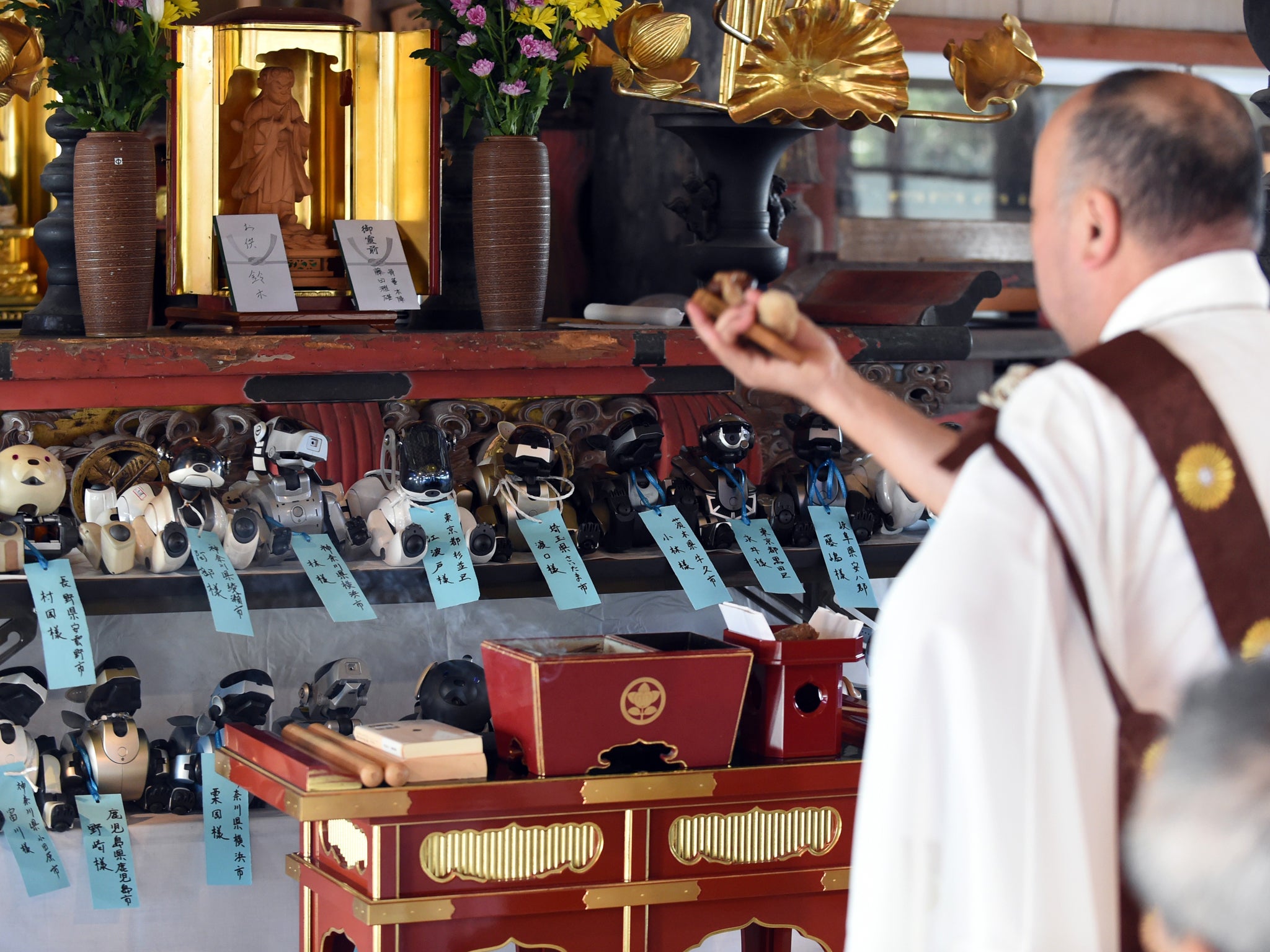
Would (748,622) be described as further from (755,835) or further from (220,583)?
(220,583)

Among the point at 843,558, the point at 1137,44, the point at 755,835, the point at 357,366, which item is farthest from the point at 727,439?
the point at 1137,44

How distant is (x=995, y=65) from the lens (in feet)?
9.60

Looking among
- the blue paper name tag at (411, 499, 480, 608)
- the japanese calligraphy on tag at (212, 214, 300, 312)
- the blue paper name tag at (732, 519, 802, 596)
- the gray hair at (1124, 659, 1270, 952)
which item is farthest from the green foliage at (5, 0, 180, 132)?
the gray hair at (1124, 659, 1270, 952)

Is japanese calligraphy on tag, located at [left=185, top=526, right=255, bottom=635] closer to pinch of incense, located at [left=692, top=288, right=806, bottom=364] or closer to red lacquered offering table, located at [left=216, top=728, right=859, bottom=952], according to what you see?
red lacquered offering table, located at [left=216, top=728, right=859, bottom=952]

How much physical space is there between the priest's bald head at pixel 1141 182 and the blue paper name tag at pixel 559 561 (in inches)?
49.7

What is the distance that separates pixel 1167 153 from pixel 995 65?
6.06ft

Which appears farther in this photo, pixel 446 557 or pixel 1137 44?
pixel 1137 44

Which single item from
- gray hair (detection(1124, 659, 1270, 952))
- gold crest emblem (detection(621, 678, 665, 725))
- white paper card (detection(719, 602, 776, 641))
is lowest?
gold crest emblem (detection(621, 678, 665, 725))

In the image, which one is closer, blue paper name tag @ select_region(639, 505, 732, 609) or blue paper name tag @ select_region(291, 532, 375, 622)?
blue paper name tag @ select_region(291, 532, 375, 622)

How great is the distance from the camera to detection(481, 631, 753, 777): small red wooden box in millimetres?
1975

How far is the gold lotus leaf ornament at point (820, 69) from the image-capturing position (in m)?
2.72

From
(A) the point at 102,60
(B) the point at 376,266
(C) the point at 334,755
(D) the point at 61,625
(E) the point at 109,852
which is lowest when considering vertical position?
(E) the point at 109,852

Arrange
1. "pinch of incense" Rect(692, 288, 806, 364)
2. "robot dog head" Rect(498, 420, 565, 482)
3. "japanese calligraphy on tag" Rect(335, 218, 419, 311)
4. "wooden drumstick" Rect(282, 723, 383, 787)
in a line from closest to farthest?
1. "pinch of incense" Rect(692, 288, 806, 364)
2. "wooden drumstick" Rect(282, 723, 383, 787)
3. "robot dog head" Rect(498, 420, 565, 482)
4. "japanese calligraphy on tag" Rect(335, 218, 419, 311)

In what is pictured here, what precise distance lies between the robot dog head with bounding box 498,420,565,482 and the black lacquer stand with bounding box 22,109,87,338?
732 millimetres
